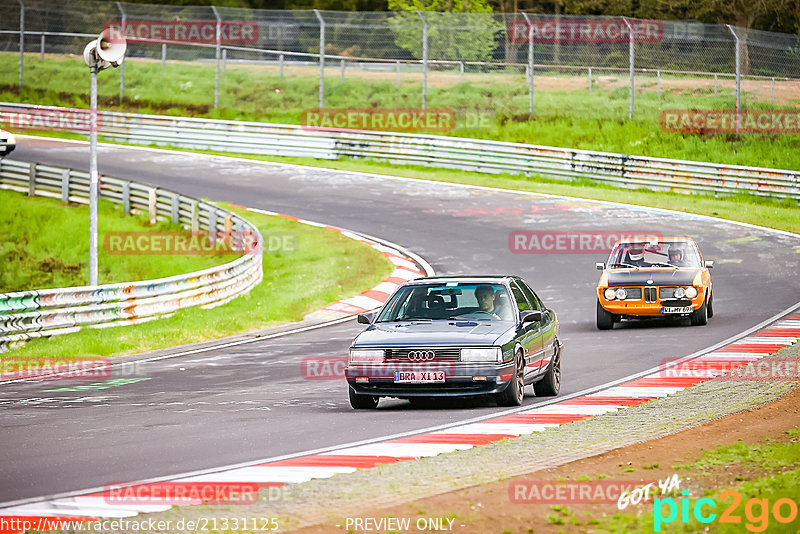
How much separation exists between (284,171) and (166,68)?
16785 mm

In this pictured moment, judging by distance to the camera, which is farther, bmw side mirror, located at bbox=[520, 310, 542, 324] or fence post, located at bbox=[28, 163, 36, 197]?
fence post, located at bbox=[28, 163, 36, 197]

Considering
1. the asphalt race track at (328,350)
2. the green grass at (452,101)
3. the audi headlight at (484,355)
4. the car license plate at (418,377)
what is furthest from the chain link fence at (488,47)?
the car license plate at (418,377)

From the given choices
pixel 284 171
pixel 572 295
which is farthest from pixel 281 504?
pixel 284 171

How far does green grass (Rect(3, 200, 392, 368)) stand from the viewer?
712 inches

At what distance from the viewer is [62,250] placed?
3022 cm

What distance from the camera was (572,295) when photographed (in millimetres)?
21641

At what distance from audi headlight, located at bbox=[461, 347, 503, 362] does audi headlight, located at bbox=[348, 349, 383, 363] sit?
0.87m

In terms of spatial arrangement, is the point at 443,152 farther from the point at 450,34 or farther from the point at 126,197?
the point at 126,197

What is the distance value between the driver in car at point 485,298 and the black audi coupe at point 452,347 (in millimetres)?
11

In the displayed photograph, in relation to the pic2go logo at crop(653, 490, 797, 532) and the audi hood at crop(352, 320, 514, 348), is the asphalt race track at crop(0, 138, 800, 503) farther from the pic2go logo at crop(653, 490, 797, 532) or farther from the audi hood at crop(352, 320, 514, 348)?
the pic2go logo at crop(653, 490, 797, 532)

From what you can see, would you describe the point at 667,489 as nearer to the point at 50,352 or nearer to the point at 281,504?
the point at 281,504

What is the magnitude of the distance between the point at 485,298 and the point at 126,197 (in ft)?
69.8

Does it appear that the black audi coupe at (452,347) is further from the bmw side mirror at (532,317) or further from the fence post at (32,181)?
the fence post at (32,181)

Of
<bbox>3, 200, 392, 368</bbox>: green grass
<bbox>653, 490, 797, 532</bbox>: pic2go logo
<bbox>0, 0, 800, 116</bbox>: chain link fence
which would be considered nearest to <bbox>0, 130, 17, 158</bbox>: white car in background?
<bbox>3, 200, 392, 368</bbox>: green grass
